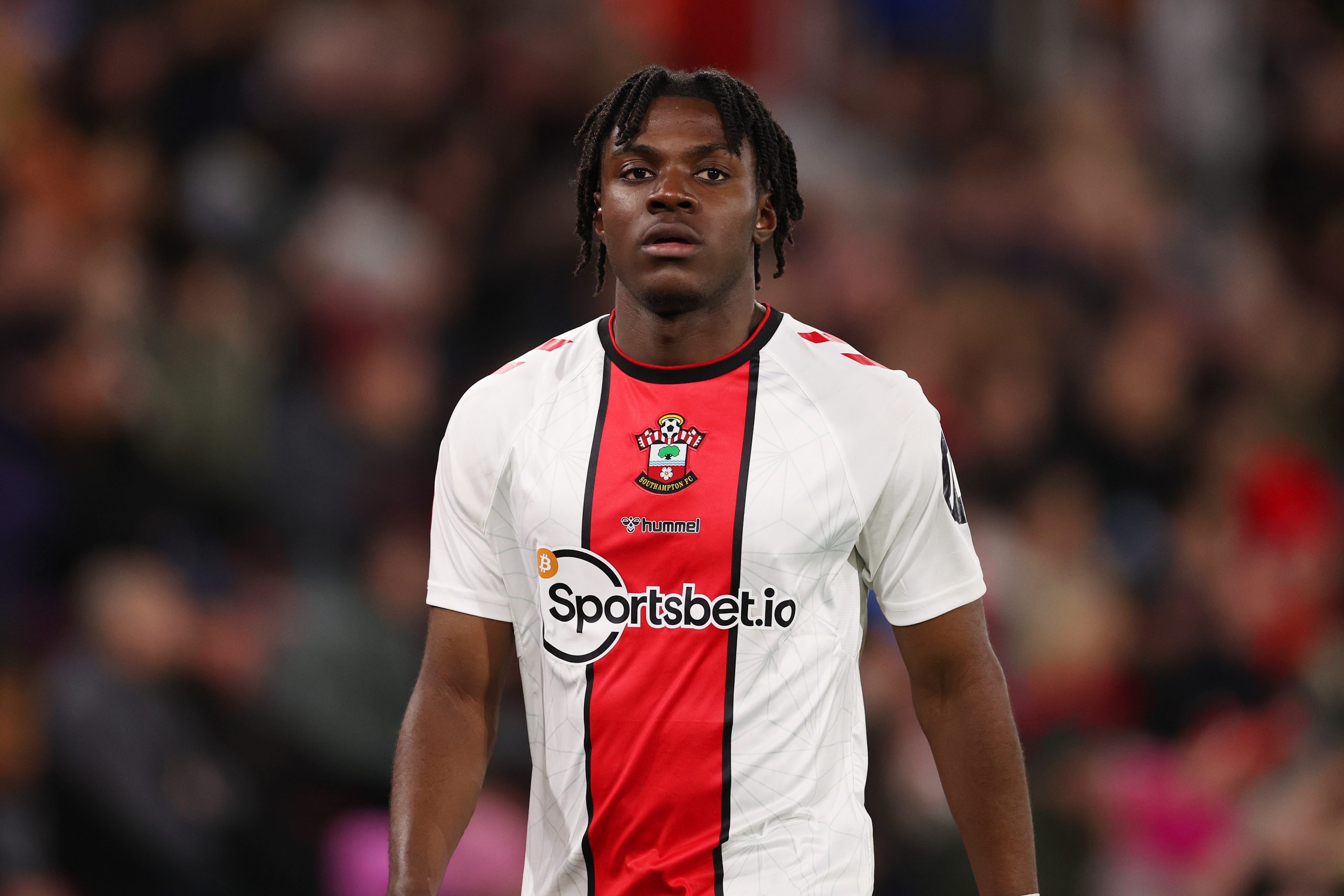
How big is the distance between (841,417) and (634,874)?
2.78ft

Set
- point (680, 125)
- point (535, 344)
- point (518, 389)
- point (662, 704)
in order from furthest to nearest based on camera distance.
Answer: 1. point (535, 344)
2. point (518, 389)
3. point (680, 125)
4. point (662, 704)

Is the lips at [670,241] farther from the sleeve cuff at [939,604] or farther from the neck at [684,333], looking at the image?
the sleeve cuff at [939,604]

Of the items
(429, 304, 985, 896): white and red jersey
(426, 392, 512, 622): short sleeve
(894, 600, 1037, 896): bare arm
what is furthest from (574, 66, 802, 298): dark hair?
(894, 600, 1037, 896): bare arm

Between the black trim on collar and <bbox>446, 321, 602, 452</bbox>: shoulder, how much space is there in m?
0.05

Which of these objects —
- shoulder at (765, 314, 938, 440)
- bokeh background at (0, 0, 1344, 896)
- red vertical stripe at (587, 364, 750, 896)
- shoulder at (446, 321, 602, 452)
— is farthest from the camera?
bokeh background at (0, 0, 1344, 896)

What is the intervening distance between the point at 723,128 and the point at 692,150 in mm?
75

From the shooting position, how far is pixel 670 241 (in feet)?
9.62

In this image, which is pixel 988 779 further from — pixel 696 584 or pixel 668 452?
pixel 668 452

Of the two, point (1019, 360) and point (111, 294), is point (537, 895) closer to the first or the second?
point (111, 294)

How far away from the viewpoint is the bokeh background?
18.0 feet

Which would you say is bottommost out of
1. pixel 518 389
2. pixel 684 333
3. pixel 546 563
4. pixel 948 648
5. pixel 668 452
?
pixel 948 648

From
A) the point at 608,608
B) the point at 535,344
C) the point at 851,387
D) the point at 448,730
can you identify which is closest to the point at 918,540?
the point at 851,387

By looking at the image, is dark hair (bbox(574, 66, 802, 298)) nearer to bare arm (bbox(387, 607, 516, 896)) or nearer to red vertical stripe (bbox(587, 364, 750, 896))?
red vertical stripe (bbox(587, 364, 750, 896))

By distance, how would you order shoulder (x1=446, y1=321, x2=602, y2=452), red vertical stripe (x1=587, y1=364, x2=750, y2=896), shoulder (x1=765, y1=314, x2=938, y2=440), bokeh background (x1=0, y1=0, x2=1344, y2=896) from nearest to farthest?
red vertical stripe (x1=587, y1=364, x2=750, y2=896), shoulder (x1=765, y1=314, x2=938, y2=440), shoulder (x1=446, y1=321, x2=602, y2=452), bokeh background (x1=0, y1=0, x2=1344, y2=896)
